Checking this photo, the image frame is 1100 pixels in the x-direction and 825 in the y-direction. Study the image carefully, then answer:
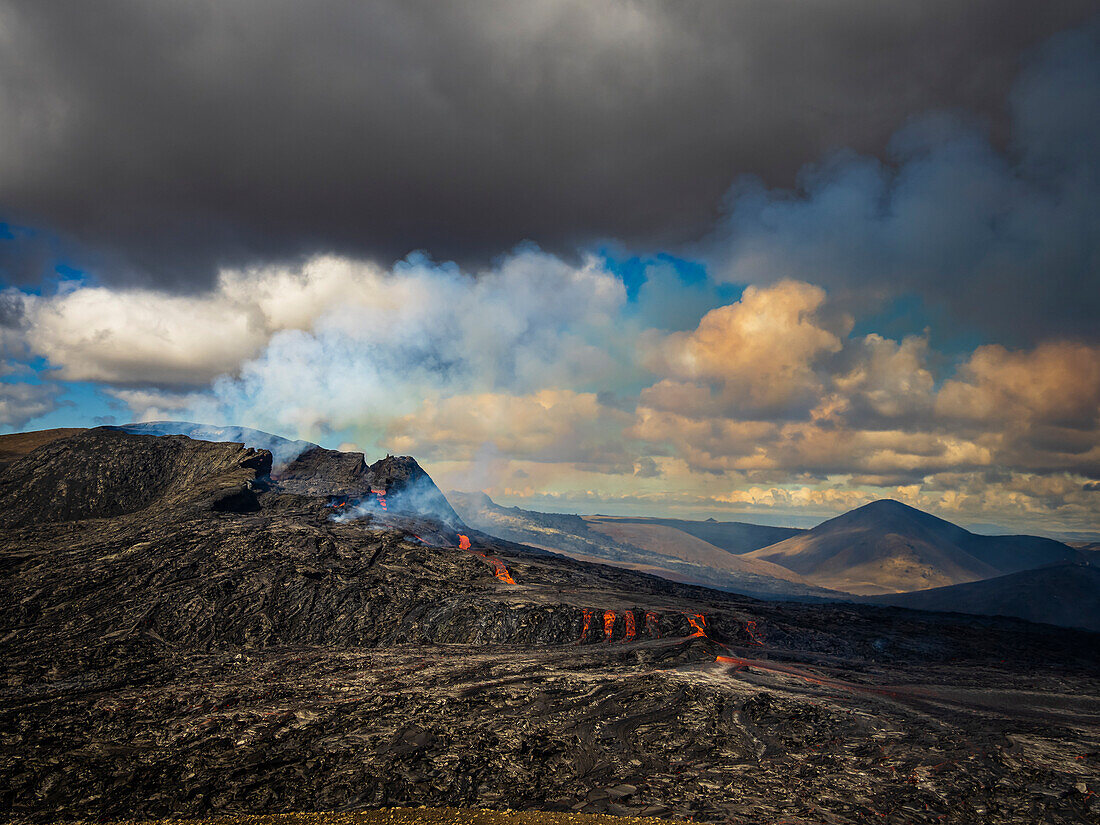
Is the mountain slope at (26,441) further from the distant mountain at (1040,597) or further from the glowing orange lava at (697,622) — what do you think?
the distant mountain at (1040,597)

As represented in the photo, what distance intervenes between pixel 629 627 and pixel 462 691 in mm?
19128

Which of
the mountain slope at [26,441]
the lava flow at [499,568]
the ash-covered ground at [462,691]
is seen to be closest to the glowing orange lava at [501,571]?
the lava flow at [499,568]

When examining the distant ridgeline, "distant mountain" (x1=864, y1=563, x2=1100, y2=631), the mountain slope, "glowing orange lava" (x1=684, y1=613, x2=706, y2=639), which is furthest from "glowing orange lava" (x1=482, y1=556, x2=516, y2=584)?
the mountain slope

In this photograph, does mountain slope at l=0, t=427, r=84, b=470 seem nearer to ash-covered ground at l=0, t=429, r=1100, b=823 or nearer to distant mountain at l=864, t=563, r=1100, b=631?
ash-covered ground at l=0, t=429, r=1100, b=823

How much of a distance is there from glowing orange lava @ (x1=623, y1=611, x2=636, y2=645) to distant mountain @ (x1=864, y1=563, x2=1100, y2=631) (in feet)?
420

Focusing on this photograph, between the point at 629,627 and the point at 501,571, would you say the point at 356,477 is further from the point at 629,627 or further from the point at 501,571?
the point at 629,627

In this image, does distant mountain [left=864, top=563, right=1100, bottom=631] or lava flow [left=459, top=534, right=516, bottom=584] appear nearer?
lava flow [left=459, top=534, right=516, bottom=584]

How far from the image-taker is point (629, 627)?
44.1 m

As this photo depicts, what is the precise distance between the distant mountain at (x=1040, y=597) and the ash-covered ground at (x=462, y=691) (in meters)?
112

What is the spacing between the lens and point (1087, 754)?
23.6m

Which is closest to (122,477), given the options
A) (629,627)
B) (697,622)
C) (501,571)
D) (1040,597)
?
(501,571)

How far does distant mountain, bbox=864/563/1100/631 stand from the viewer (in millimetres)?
143500

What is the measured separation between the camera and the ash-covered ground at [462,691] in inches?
781

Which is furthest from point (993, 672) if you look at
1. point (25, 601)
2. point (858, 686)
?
point (25, 601)
